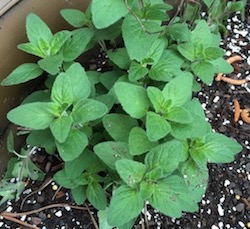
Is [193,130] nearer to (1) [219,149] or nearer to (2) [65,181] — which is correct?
(1) [219,149]

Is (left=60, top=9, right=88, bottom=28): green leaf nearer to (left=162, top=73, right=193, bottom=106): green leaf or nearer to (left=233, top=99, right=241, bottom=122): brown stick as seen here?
(left=162, top=73, right=193, bottom=106): green leaf

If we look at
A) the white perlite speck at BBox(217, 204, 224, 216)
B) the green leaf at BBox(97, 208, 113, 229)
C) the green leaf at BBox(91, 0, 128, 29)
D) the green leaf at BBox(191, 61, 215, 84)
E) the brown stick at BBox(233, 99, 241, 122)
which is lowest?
the white perlite speck at BBox(217, 204, 224, 216)

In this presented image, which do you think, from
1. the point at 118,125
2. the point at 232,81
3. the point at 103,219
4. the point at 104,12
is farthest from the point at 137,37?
the point at 232,81

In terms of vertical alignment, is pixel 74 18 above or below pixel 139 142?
above

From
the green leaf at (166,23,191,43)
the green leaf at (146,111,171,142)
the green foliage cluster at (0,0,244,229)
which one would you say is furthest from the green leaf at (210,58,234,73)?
the green leaf at (146,111,171,142)

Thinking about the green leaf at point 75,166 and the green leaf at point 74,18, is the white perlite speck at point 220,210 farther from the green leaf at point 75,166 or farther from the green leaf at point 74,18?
the green leaf at point 74,18
